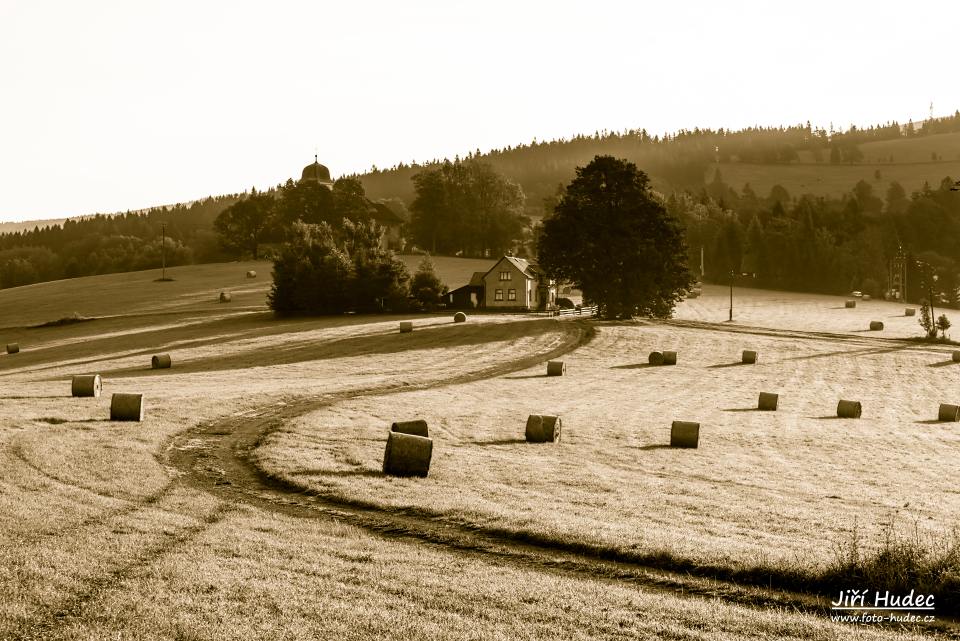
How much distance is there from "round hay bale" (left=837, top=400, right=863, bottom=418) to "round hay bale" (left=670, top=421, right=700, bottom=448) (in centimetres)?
1301

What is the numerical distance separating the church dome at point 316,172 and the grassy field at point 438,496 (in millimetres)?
100215

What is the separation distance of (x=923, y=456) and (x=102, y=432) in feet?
83.1

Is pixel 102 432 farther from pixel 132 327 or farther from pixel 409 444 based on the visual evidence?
pixel 132 327

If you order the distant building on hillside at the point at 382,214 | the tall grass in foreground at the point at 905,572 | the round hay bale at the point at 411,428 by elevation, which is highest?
the distant building on hillside at the point at 382,214

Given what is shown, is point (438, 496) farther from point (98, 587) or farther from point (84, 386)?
point (84, 386)

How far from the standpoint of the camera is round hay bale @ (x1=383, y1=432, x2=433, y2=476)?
21.4 meters

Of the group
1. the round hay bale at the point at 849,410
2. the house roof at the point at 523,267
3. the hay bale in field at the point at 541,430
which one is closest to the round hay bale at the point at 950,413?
the round hay bale at the point at 849,410

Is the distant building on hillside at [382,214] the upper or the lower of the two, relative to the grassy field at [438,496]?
upper

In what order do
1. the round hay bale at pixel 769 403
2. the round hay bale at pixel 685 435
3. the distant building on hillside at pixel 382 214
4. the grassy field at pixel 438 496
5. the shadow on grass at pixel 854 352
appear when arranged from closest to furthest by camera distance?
the grassy field at pixel 438 496 → the round hay bale at pixel 685 435 → the round hay bale at pixel 769 403 → the shadow on grass at pixel 854 352 → the distant building on hillside at pixel 382 214

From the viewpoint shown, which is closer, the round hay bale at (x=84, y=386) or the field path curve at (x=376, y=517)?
the field path curve at (x=376, y=517)

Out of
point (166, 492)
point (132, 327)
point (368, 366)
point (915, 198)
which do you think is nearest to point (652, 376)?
point (368, 366)

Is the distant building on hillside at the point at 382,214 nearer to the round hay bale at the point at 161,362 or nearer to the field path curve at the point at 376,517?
the round hay bale at the point at 161,362

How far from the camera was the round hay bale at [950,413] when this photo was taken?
37.3 m

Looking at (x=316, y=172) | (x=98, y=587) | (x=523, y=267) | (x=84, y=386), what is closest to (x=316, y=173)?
(x=316, y=172)
